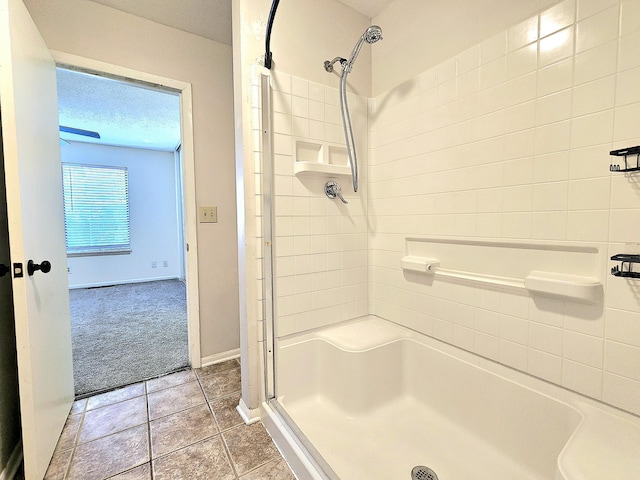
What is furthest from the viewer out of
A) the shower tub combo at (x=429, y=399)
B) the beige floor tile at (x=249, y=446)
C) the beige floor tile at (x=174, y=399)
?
the beige floor tile at (x=174, y=399)

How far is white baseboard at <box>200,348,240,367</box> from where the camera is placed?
2.06 metres

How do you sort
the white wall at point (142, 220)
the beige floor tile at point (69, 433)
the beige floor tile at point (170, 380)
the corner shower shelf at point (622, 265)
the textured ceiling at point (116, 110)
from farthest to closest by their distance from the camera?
1. the white wall at point (142, 220)
2. the textured ceiling at point (116, 110)
3. the beige floor tile at point (170, 380)
4. the beige floor tile at point (69, 433)
5. the corner shower shelf at point (622, 265)

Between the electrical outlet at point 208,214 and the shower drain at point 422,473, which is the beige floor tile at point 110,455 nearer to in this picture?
the shower drain at point 422,473

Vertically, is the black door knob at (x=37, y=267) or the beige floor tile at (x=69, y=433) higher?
the black door knob at (x=37, y=267)

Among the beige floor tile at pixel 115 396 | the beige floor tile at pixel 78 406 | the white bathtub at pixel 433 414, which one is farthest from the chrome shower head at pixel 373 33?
the beige floor tile at pixel 78 406

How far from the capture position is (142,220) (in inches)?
196

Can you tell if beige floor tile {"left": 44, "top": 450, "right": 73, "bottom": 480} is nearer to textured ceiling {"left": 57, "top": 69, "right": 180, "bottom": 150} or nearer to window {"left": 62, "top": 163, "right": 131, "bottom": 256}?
textured ceiling {"left": 57, "top": 69, "right": 180, "bottom": 150}

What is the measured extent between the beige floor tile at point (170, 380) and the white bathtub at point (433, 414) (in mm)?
813

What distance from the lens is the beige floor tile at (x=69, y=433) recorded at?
1318 mm

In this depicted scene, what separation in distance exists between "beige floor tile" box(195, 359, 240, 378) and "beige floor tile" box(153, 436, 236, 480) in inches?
26.8

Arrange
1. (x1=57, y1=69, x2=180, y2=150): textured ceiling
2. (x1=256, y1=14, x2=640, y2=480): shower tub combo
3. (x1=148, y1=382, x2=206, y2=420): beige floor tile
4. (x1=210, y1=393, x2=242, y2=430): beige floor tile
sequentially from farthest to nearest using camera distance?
(x1=57, y1=69, x2=180, y2=150): textured ceiling, (x1=148, y1=382, x2=206, y2=420): beige floor tile, (x1=210, y1=393, x2=242, y2=430): beige floor tile, (x1=256, y1=14, x2=640, y2=480): shower tub combo

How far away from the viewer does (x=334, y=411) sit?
1476 millimetres

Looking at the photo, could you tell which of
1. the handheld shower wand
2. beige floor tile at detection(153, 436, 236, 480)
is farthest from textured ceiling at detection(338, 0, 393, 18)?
beige floor tile at detection(153, 436, 236, 480)

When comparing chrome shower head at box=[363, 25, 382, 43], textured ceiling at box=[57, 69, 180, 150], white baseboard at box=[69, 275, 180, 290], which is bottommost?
white baseboard at box=[69, 275, 180, 290]
